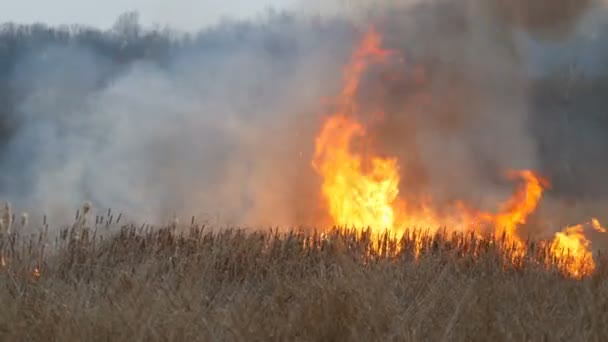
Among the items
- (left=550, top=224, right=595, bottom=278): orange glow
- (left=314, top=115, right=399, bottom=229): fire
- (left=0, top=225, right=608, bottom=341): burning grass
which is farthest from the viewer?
(left=314, top=115, right=399, bottom=229): fire

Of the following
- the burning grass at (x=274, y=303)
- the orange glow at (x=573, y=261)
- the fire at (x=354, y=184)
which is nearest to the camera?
the burning grass at (x=274, y=303)

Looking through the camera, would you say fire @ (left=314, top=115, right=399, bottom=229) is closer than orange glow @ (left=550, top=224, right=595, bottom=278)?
No

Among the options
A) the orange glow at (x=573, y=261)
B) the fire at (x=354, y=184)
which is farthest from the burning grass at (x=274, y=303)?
the fire at (x=354, y=184)

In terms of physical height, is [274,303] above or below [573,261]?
below

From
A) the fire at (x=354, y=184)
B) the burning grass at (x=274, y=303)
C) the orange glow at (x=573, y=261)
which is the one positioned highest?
the fire at (x=354, y=184)

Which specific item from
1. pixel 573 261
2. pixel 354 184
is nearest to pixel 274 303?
pixel 573 261

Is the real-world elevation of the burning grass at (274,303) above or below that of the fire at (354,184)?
below

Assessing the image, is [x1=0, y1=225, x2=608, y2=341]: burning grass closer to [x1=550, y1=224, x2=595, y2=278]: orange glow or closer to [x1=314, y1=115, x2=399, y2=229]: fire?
[x1=550, y1=224, x2=595, y2=278]: orange glow

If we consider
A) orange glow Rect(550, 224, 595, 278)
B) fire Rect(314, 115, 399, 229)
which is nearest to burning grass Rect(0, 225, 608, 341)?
orange glow Rect(550, 224, 595, 278)

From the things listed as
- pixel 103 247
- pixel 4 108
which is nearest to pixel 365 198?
pixel 103 247

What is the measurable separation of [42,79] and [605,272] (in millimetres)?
42613

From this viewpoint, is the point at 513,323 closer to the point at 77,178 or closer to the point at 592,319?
the point at 592,319

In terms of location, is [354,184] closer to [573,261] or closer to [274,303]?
[573,261]

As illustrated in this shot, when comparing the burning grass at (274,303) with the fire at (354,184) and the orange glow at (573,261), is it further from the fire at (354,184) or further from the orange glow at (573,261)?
the fire at (354,184)
